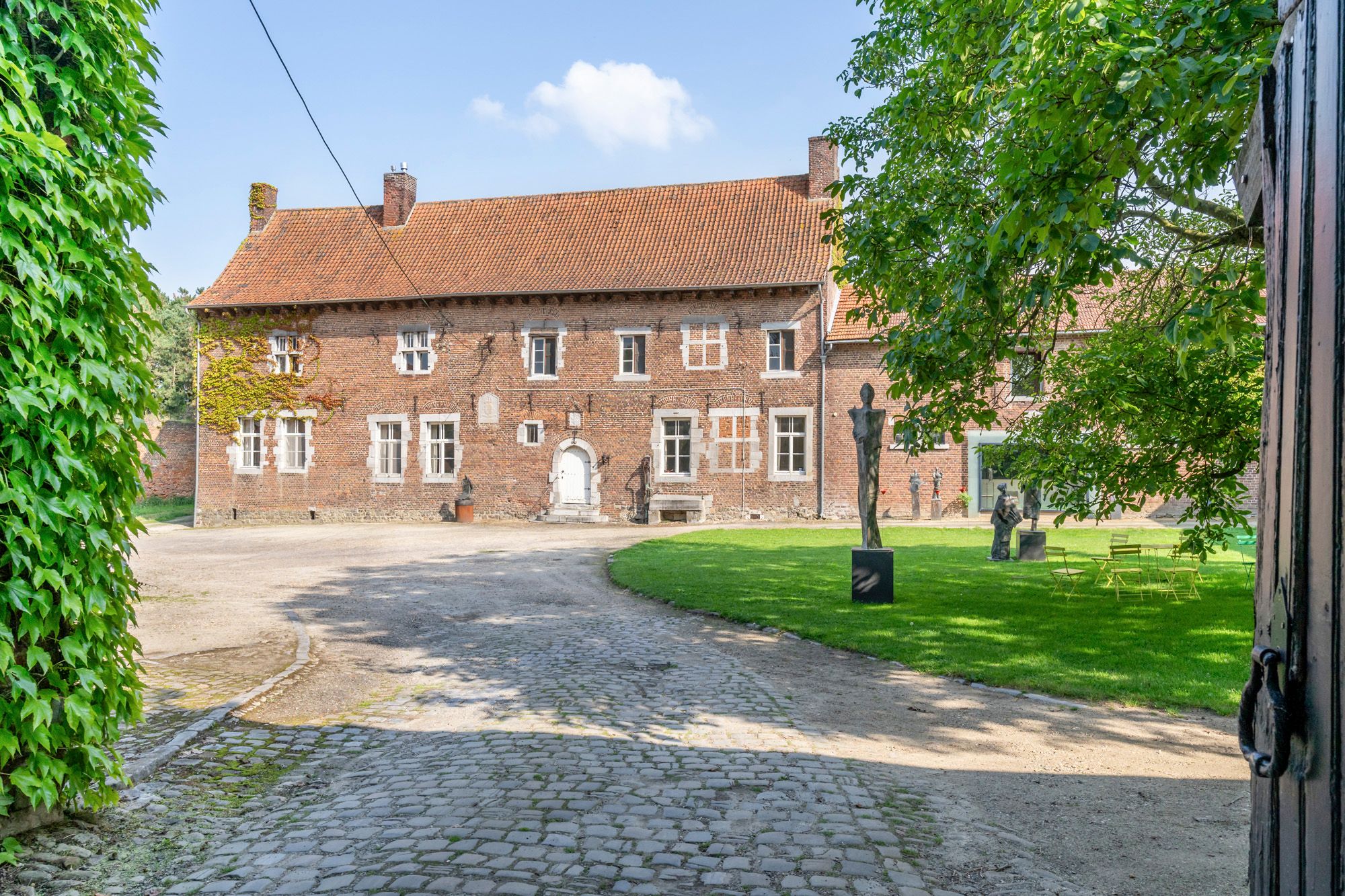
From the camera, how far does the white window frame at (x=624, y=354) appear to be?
27.0 metres

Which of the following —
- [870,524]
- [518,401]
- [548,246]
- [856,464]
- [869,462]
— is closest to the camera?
[870,524]

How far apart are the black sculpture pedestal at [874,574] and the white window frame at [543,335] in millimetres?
17774

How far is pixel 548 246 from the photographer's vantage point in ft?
95.5

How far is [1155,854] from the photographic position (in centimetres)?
414

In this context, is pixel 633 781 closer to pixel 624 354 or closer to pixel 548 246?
pixel 624 354

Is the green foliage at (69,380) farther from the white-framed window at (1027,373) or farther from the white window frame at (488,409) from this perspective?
the white window frame at (488,409)

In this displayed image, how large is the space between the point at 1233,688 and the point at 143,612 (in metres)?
11.4

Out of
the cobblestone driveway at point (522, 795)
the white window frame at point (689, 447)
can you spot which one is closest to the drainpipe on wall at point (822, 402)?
the white window frame at point (689, 447)

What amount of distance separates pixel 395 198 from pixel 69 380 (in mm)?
29336

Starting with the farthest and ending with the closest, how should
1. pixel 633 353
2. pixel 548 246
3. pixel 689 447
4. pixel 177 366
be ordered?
pixel 177 366 → pixel 548 246 → pixel 633 353 → pixel 689 447

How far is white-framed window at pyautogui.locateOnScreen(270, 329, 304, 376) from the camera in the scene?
2916cm

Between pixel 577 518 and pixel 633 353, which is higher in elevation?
pixel 633 353

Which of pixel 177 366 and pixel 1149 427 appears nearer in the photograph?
pixel 1149 427

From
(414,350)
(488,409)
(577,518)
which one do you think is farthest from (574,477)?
(414,350)
